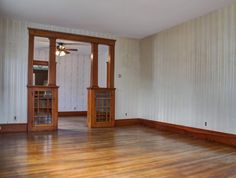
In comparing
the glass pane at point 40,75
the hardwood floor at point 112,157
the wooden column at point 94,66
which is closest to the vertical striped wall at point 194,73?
the hardwood floor at point 112,157

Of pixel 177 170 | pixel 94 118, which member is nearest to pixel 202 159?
pixel 177 170

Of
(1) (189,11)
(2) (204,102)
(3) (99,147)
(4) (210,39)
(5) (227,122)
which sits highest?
(1) (189,11)

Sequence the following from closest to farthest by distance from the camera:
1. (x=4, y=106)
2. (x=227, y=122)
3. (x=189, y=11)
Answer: (x=227, y=122)
(x=189, y=11)
(x=4, y=106)

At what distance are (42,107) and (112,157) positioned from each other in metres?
3.21

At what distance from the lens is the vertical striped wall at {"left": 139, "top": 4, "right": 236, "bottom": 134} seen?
185 inches

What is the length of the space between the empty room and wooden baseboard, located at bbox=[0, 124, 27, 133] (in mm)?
23

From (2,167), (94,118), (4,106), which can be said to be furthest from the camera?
(94,118)

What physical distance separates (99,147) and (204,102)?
2.70 metres

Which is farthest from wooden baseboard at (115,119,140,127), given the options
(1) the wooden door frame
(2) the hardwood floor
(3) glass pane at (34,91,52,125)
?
(3) glass pane at (34,91,52,125)

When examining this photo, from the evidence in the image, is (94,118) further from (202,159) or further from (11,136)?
(202,159)

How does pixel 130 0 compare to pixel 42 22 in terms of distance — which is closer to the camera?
pixel 130 0

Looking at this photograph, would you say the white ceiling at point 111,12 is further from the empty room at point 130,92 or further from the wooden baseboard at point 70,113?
the wooden baseboard at point 70,113

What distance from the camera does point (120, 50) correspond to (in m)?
7.32

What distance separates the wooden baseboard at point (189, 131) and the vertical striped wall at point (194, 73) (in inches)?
4.7
